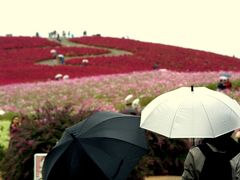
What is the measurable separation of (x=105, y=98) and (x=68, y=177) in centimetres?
1661

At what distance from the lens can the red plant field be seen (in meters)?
36.4

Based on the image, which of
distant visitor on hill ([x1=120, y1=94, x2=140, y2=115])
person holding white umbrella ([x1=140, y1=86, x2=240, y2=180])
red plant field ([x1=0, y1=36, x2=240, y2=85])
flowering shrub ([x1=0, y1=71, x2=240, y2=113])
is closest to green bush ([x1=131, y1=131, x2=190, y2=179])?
distant visitor on hill ([x1=120, y1=94, x2=140, y2=115])

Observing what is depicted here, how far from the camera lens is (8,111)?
68.9 feet

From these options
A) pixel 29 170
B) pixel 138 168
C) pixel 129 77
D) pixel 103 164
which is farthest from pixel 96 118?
pixel 129 77

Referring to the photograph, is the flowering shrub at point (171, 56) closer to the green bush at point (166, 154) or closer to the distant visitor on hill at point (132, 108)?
the distant visitor on hill at point (132, 108)

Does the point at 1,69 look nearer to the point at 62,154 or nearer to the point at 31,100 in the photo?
the point at 31,100

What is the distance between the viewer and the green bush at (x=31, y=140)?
9211 mm

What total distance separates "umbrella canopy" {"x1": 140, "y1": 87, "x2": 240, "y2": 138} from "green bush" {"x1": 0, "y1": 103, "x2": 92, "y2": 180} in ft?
9.42

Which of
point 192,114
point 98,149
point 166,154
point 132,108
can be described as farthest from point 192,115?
point 166,154

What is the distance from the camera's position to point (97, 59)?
44.2 meters

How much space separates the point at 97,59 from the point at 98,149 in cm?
3794

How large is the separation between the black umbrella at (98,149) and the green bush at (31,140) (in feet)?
7.80

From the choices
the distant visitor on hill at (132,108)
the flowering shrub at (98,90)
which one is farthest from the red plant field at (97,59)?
the distant visitor on hill at (132,108)

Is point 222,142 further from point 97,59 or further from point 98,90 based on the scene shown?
point 97,59
